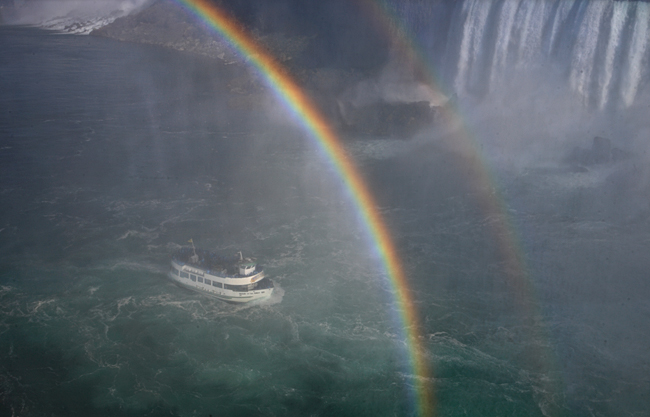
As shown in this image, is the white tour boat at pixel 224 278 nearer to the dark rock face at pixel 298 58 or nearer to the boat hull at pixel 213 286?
the boat hull at pixel 213 286

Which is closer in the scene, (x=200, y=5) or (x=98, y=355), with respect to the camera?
(x=98, y=355)

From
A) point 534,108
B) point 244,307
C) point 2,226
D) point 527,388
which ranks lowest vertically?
point 527,388

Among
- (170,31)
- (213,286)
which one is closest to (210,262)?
(213,286)

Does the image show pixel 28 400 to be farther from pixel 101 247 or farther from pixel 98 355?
pixel 101 247

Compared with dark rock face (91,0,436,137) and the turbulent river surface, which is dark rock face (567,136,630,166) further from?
dark rock face (91,0,436,137)

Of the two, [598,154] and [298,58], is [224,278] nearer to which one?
[598,154]

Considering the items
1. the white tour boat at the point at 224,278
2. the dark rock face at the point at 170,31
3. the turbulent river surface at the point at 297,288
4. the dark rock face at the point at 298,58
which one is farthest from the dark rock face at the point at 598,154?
the dark rock face at the point at 170,31

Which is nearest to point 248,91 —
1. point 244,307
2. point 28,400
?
point 244,307
